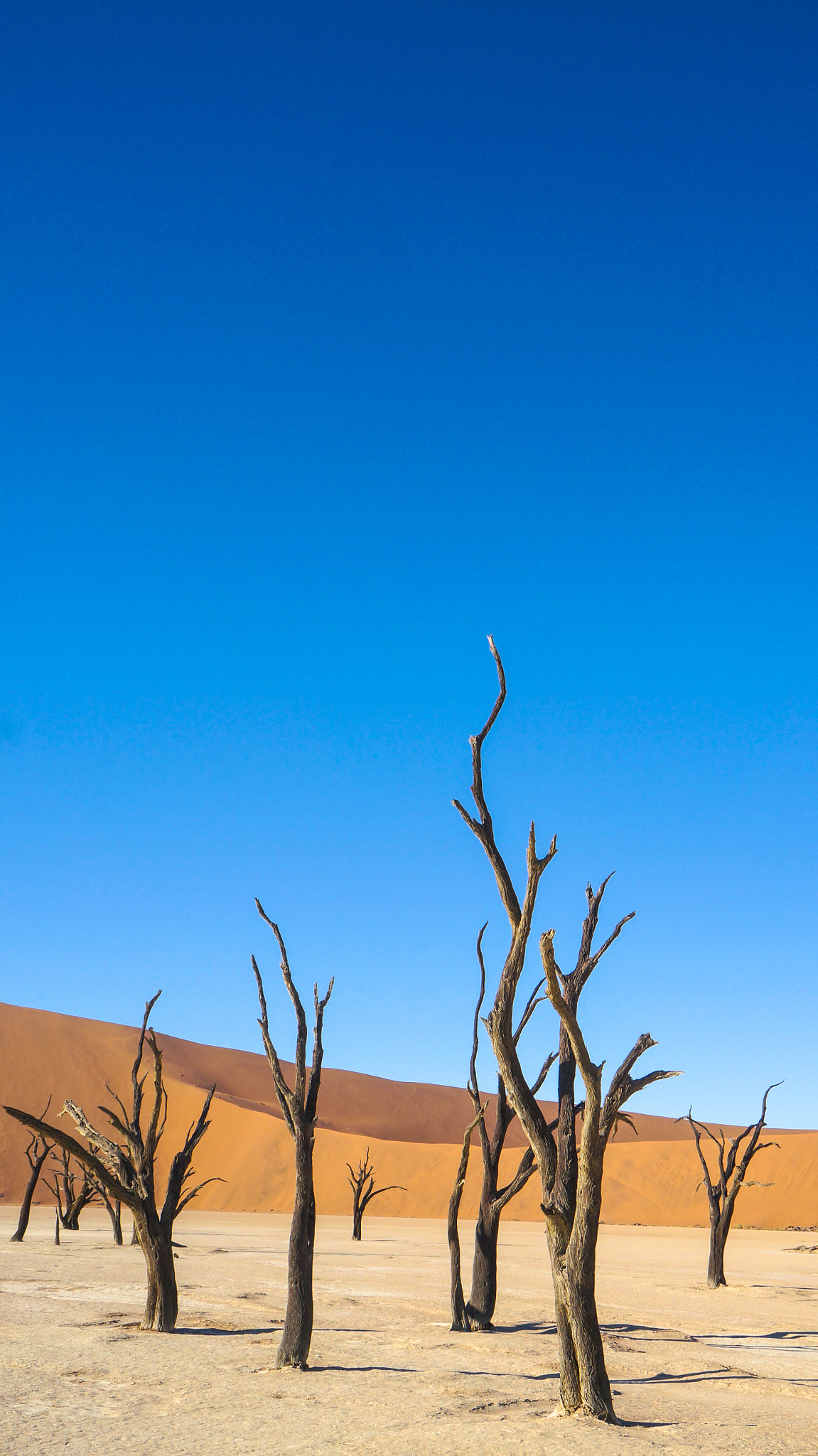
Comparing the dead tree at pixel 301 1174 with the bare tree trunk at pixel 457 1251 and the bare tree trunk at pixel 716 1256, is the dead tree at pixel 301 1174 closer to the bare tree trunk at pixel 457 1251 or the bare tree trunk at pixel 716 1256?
the bare tree trunk at pixel 457 1251

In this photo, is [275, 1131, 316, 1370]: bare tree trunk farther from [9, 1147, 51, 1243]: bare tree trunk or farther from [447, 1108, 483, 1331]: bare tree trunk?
[9, 1147, 51, 1243]: bare tree trunk

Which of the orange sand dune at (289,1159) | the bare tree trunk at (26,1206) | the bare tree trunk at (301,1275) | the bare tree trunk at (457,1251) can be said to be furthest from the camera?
the orange sand dune at (289,1159)

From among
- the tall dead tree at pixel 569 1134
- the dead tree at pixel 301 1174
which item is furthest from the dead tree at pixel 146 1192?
the tall dead tree at pixel 569 1134

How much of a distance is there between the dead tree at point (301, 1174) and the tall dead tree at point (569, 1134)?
8.79 ft

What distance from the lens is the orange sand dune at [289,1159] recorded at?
66.3m

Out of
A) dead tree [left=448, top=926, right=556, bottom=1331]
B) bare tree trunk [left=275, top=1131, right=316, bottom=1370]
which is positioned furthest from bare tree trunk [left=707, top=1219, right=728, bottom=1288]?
bare tree trunk [left=275, top=1131, right=316, bottom=1370]

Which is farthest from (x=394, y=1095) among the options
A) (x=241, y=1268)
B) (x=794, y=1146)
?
(x=241, y=1268)

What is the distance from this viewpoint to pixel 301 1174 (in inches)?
451

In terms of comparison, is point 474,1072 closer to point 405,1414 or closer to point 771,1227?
point 405,1414

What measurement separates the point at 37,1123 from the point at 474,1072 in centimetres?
626

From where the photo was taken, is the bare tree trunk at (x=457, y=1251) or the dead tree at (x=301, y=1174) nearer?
the dead tree at (x=301, y=1174)

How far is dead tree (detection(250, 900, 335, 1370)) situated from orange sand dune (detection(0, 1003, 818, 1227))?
43.6 meters

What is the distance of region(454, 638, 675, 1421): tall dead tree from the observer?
864 cm

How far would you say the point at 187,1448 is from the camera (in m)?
7.69
